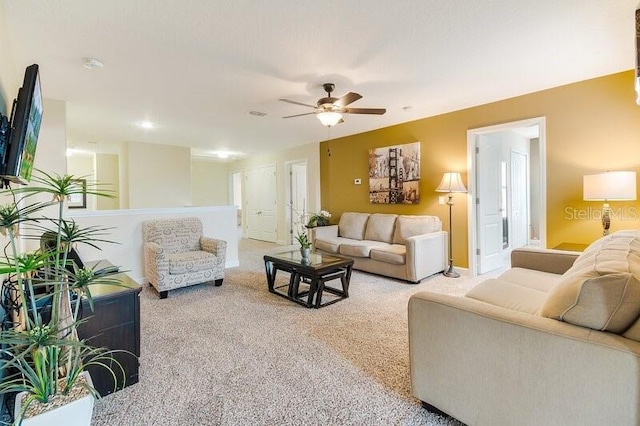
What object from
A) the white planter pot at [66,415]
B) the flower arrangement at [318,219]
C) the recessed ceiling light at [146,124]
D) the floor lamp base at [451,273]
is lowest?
the floor lamp base at [451,273]

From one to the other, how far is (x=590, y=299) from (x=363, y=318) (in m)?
1.95

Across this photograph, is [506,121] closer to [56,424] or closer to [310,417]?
[310,417]

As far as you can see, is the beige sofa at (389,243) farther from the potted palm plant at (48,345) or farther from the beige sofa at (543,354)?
the potted palm plant at (48,345)

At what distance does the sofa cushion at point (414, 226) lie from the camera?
445cm

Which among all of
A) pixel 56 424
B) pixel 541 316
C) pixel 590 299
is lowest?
pixel 56 424

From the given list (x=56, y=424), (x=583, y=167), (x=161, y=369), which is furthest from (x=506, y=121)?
(x=56, y=424)

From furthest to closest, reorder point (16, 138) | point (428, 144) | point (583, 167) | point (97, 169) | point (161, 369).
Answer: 1. point (97, 169)
2. point (428, 144)
3. point (583, 167)
4. point (161, 369)
5. point (16, 138)

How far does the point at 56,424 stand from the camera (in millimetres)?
1152

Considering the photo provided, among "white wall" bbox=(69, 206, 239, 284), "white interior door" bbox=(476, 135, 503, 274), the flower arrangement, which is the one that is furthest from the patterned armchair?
"white interior door" bbox=(476, 135, 503, 274)

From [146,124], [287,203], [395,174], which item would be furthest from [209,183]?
[395,174]

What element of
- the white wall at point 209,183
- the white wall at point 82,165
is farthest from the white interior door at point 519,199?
the white wall at point 82,165

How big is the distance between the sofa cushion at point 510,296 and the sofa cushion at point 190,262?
299 cm

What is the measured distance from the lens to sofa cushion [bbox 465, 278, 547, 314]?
1860 mm

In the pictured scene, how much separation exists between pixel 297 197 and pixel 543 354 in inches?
264
